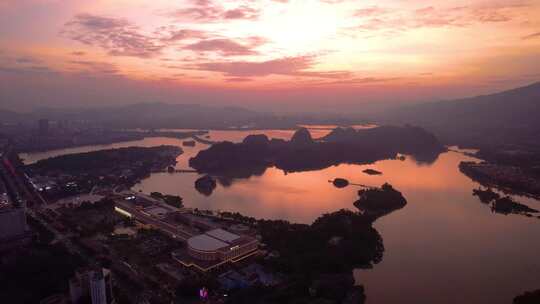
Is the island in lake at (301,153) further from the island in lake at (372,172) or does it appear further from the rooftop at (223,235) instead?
the rooftop at (223,235)

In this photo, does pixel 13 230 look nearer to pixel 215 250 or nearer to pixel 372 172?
pixel 215 250

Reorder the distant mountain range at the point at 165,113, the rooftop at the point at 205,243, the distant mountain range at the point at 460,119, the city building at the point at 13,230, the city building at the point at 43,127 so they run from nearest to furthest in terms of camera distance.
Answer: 1. the rooftop at the point at 205,243
2. the city building at the point at 13,230
3. the city building at the point at 43,127
4. the distant mountain range at the point at 460,119
5. the distant mountain range at the point at 165,113

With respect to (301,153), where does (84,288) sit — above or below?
below

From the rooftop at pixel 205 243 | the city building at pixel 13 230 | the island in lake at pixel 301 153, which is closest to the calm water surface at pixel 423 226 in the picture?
the island in lake at pixel 301 153

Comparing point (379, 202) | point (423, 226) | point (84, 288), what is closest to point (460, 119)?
point (379, 202)

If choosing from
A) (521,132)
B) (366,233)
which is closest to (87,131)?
(366,233)

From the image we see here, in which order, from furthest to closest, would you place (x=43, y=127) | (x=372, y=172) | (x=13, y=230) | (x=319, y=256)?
1. (x=43, y=127)
2. (x=372, y=172)
3. (x=13, y=230)
4. (x=319, y=256)

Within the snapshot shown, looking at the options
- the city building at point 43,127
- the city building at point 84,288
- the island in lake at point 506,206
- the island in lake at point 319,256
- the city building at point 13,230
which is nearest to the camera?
the city building at point 84,288
